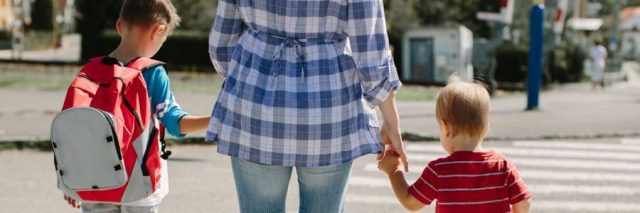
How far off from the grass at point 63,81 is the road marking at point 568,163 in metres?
9.42

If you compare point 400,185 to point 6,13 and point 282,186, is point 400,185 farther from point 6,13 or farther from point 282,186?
point 6,13

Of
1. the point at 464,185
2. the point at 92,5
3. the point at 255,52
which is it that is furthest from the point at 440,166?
the point at 92,5

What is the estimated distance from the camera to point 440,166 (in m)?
3.32

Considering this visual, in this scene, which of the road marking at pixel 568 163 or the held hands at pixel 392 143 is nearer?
the held hands at pixel 392 143

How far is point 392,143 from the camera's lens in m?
3.26

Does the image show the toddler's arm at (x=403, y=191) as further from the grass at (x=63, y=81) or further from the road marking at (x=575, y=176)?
the grass at (x=63, y=81)

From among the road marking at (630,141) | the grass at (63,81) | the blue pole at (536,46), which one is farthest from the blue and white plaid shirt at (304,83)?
the grass at (63,81)

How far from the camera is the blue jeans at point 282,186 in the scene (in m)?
3.10

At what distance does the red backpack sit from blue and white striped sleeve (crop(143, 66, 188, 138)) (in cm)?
6

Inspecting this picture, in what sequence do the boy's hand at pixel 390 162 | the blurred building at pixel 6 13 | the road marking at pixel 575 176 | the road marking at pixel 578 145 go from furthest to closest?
the blurred building at pixel 6 13 < the road marking at pixel 578 145 < the road marking at pixel 575 176 < the boy's hand at pixel 390 162

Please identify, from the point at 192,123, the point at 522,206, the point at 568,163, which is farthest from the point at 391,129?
the point at 568,163

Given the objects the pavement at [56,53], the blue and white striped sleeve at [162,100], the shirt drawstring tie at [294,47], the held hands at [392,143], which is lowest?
the pavement at [56,53]

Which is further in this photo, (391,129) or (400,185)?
(400,185)

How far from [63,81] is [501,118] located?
13.0 meters
